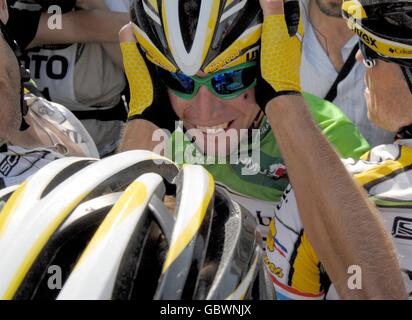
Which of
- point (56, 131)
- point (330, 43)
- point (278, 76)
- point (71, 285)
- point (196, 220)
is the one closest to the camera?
point (71, 285)

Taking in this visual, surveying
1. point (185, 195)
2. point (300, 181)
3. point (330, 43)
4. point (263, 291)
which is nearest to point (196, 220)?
point (185, 195)

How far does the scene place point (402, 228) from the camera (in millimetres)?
1607

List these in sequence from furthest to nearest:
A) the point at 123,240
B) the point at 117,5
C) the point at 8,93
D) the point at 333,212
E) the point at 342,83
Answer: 1. the point at 117,5
2. the point at 342,83
3. the point at 8,93
4. the point at 333,212
5. the point at 123,240

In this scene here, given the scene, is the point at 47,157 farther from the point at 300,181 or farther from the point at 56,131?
the point at 300,181

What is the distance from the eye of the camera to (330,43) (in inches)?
113

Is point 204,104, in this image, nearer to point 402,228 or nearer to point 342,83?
point 402,228

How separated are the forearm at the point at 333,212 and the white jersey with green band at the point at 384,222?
0.09m

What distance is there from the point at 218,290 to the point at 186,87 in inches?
41.4

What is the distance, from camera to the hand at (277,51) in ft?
6.04

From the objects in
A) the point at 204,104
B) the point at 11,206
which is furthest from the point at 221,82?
the point at 11,206

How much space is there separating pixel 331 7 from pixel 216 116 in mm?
1208

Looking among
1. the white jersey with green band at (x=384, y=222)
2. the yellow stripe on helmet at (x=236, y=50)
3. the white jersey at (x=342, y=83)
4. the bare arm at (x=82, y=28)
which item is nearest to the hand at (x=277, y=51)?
the yellow stripe on helmet at (x=236, y=50)

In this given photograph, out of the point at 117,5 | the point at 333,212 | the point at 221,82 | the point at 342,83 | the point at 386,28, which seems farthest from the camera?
the point at 117,5

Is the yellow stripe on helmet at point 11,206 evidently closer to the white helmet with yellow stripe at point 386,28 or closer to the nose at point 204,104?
the nose at point 204,104
